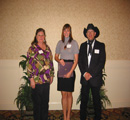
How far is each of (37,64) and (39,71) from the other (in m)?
0.12

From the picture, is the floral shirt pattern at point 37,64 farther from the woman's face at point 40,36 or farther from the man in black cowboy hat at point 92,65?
the man in black cowboy hat at point 92,65

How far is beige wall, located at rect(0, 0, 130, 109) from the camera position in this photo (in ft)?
7.61

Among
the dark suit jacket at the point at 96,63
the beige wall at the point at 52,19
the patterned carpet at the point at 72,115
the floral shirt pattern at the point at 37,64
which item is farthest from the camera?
the beige wall at the point at 52,19

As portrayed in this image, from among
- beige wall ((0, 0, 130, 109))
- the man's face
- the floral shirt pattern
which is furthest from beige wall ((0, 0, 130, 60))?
the floral shirt pattern

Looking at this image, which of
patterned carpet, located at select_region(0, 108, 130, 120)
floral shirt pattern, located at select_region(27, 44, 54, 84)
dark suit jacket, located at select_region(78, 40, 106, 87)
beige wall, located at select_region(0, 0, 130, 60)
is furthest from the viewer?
beige wall, located at select_region(0, 0, 130, 60)

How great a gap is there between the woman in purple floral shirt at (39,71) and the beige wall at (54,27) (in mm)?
833

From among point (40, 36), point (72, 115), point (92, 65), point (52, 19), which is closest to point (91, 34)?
point (92, 65)

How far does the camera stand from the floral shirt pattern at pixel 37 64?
153 cm

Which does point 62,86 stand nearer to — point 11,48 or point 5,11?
point 11,48

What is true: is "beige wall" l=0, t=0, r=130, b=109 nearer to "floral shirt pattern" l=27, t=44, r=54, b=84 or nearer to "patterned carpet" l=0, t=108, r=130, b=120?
"patterned carpet" l=0, t=108, r=130, b=120

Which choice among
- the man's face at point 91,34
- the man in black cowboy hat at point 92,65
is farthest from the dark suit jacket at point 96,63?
the man's face at point 91,34

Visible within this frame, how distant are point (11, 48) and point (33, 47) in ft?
3.92

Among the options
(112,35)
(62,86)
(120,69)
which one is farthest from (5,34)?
(120,69)

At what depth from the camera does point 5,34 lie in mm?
2350
